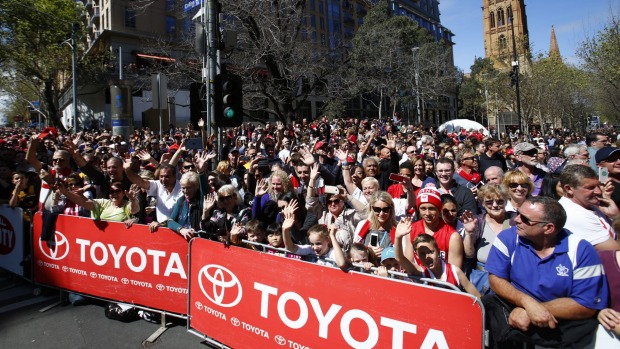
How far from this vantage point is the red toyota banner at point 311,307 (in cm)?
275

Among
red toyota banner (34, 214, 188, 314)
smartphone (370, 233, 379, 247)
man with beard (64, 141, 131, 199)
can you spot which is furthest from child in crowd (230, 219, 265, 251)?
man with beard (64, 141, 131, 199)

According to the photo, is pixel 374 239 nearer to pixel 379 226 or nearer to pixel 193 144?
pixel 379 226

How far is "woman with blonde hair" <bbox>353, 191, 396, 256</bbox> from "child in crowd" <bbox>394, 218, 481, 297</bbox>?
0.72 meters

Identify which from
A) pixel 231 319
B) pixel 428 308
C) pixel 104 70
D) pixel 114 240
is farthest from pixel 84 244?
pixel 104 70

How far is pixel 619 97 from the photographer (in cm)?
2545

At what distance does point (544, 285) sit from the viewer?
8.46 feet

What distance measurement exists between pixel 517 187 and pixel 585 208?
93 cm

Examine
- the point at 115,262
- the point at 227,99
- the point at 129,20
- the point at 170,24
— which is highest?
the point at 170,24

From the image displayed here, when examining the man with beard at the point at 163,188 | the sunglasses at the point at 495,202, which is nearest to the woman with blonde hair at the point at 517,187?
the sunglasses at the point at 495,202

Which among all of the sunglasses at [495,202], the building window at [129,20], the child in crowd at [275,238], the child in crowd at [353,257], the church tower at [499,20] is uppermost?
the church tower at [499,20]

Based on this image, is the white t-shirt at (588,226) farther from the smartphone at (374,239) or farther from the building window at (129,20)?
the building window at (129,20)

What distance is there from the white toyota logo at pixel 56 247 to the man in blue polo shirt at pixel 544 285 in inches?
206

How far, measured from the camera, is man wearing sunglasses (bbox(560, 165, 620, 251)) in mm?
3264

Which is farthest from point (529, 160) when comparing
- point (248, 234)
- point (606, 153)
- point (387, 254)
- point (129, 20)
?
point (129, 20)
